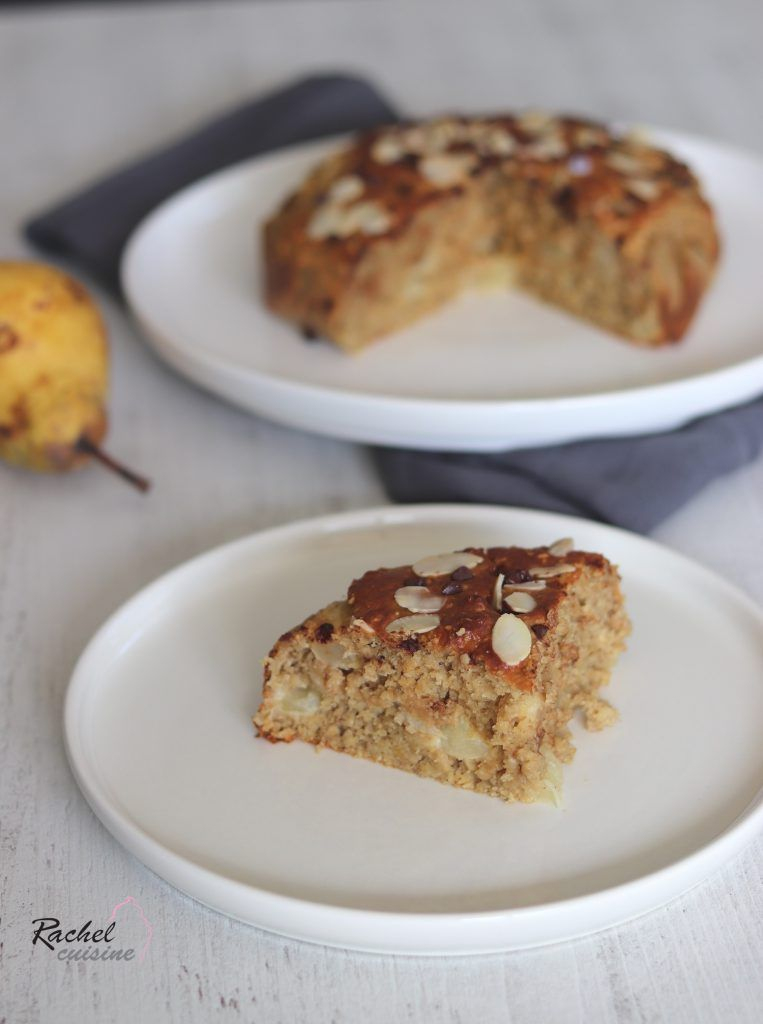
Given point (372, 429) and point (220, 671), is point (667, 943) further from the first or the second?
point (372, 429)

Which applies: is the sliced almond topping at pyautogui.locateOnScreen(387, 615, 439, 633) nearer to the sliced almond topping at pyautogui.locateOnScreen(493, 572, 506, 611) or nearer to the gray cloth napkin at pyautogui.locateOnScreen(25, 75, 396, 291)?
the sliced almond topping at pyautogui.locateOnScreen(493, 572, 506, 611)

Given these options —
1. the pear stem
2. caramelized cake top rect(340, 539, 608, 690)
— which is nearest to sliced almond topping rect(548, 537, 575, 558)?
caramelized cake top rect(340, 539, 608, 690)

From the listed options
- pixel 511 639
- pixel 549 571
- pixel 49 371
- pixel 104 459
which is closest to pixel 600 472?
pixel 549 571

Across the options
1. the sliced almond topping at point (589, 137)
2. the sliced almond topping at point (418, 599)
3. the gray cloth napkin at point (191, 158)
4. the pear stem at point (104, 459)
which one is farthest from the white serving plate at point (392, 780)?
the gray cloth napkin at point (191, 158)

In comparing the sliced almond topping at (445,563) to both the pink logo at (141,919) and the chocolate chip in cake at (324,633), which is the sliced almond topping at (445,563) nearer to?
the chocolate chip in cake at (324,633)

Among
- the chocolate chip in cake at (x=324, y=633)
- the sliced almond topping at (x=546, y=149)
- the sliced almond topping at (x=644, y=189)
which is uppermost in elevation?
the sliced almond topping at (x=644, y=189)
